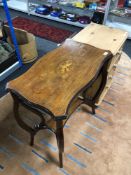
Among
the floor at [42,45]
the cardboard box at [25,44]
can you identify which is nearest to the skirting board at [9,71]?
the floor at [42,45]

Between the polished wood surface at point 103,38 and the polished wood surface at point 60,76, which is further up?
the polished wood surface at point 103,38

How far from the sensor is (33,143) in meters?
1.62

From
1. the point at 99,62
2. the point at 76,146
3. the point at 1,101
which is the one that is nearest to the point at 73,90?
the point at 99,62

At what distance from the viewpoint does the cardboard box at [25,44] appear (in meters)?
2.41

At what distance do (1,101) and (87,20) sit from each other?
212 cm

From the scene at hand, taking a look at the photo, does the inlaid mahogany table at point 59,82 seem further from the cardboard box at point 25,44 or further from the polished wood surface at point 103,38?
the cardboard box at point 25,44

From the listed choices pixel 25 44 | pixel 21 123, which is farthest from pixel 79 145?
pixel 25 44

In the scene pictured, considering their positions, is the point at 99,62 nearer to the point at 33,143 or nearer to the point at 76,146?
the point at 76,146

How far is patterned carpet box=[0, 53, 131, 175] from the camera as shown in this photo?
1480mm

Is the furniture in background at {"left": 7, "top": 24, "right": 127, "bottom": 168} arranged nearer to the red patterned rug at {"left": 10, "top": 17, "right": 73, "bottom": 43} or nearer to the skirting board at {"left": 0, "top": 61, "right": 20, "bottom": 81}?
the skirting board at {"left": 0, "top": 61, "right": 20, "bottom": 81}

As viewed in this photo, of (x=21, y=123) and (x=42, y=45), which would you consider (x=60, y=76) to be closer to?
(x=21, y=123)

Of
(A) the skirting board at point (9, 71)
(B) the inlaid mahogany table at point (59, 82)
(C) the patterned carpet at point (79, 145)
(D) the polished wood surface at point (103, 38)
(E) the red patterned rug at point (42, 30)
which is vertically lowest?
(C) the patterned carpet at point (79, 145)

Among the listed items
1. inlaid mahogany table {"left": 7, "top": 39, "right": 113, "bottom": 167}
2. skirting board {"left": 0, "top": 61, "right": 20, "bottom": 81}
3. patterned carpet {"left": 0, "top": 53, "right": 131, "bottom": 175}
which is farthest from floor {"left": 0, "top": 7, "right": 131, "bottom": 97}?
inlaid mahogany table {"left": 7, "top": 39, "right": 113, "bottom": 167}

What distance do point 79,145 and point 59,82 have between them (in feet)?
2.34
